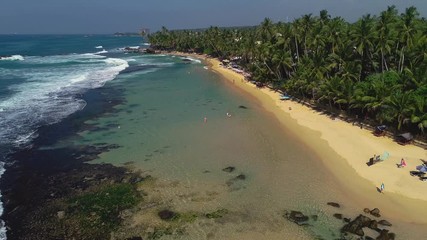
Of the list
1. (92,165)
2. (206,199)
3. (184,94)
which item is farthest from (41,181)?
(184,94)

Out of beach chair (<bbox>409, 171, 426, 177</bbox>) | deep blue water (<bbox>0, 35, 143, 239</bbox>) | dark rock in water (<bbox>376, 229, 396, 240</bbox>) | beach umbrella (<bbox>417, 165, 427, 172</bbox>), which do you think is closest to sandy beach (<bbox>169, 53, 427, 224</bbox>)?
beach chair (<bbox>409, 171, 426, 177</bbox>)

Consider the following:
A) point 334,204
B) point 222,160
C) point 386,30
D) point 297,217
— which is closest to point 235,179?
point 222,160

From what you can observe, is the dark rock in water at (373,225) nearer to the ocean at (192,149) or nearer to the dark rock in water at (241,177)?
the ocean at (192,149)

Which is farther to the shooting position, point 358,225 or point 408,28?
point 408,28

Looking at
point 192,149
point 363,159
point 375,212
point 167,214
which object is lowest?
point 167,214

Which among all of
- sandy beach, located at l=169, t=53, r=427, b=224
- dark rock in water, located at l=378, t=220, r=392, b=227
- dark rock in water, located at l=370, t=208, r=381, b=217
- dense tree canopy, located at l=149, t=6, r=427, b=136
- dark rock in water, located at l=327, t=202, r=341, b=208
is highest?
dense tree canopy, located at l=149, t=6, r=427, b=136

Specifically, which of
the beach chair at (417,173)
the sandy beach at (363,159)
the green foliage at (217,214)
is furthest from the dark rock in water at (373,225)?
the green foliage at (217,214)

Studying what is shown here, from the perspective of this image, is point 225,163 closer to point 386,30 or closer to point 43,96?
point 386,30

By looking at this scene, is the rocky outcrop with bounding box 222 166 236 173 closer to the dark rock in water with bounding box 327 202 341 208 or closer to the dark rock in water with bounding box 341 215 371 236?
the dark rock in water with bounding box 327 202 341 208
